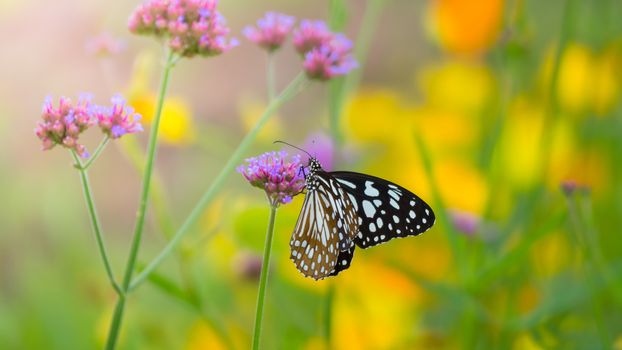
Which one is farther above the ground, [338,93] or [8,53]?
[8,53]

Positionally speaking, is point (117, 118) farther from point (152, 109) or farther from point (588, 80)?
point (588, 80)

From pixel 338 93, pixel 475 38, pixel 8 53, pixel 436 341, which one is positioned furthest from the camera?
pixel 8 53

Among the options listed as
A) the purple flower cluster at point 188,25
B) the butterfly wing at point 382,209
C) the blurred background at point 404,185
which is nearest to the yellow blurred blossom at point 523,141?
the blurred background at point 404,185

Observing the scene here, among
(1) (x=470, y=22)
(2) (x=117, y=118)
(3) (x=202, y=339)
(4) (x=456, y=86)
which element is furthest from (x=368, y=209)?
(4) (x=456, y=86)

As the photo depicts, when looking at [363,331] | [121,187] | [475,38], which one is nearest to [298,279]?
[363,331]

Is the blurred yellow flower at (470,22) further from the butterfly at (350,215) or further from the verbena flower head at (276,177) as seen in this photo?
the verbena flower head at (276,177)

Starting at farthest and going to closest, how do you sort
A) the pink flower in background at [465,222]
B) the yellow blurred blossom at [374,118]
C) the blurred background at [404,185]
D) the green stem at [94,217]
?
the yellow blurred blossom at [374,118] < the pink flower in background at [465,222] < the blurred background at [404,185] < the green stem at [94,217]

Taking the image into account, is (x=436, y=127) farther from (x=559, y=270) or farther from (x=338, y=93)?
(x=338, y=93)
